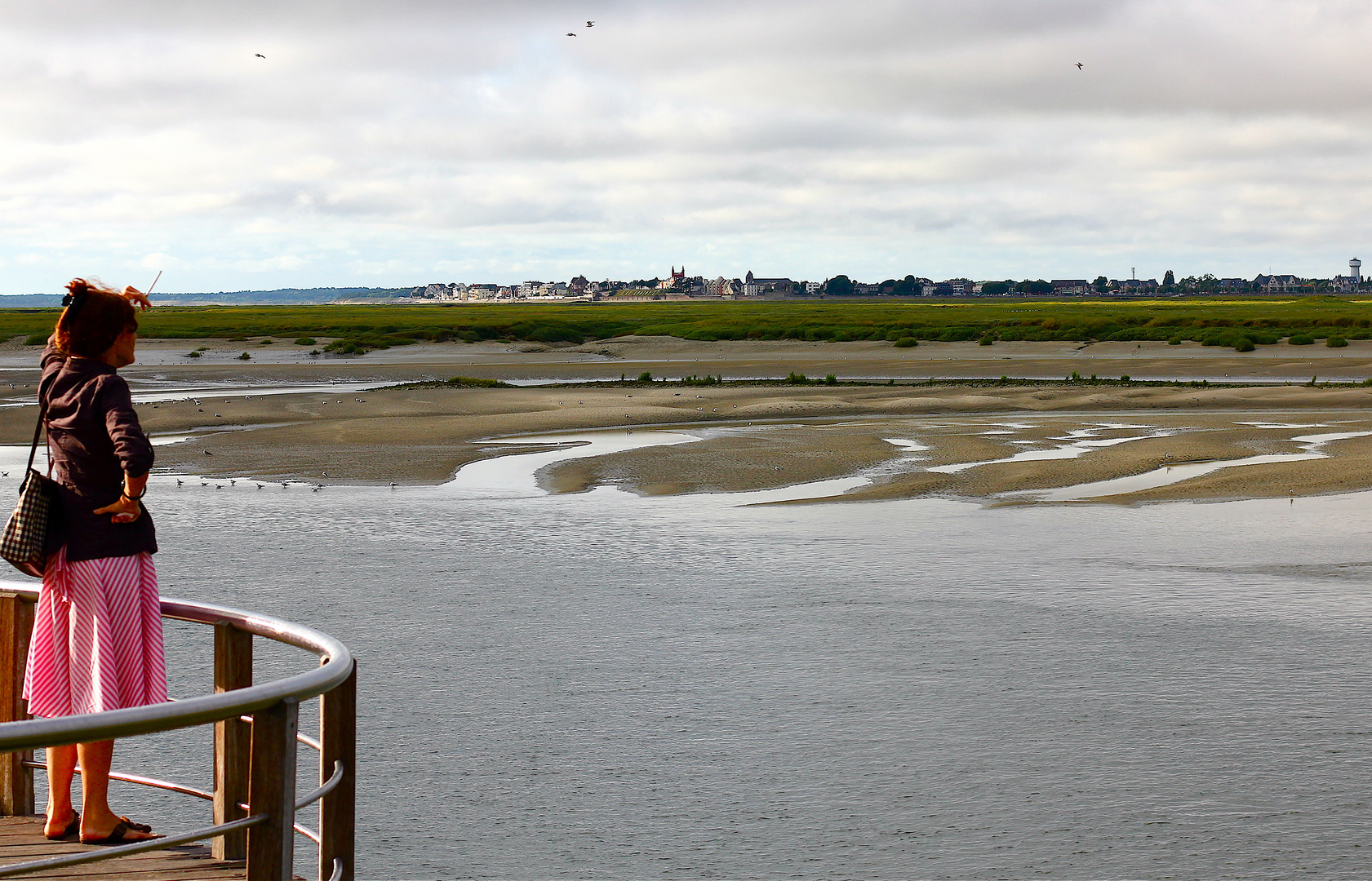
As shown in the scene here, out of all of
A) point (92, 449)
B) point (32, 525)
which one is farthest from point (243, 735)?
point (92, 449)

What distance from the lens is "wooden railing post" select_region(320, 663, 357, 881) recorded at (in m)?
3.92

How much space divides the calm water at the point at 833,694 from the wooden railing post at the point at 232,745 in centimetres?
157

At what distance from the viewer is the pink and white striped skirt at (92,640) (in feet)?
15.1

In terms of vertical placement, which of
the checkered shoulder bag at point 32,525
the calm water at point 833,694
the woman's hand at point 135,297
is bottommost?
the calm water at point 833,694

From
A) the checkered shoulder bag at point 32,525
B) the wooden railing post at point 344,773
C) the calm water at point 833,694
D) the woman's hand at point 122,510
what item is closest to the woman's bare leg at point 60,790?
the checkered shoulder bag at point 32,525

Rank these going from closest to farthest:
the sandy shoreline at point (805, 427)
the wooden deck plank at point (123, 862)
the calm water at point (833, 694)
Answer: the wooden deck plank at point (123, 862), the calm water at point (833, 694), the sandy shoreline at point (805, 427)

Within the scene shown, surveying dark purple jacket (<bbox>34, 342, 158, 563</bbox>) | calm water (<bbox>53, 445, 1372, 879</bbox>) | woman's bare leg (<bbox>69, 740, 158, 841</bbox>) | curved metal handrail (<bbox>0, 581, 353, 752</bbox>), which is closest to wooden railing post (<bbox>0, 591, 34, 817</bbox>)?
woman's bare leg (<bbox>69, 740, 158, 841</bbox>)

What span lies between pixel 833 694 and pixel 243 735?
4.75m

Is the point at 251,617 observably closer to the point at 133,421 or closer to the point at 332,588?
the point at 133,421

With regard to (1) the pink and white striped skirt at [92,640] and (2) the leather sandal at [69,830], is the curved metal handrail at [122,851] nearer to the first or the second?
(1) the pink and white striped skirt at [92,640]

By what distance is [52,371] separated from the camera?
473 centimetres

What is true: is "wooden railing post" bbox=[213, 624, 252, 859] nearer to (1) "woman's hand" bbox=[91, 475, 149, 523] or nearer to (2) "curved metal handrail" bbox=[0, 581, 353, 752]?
(2) "curved metal handrail" bbox=[0, 581, 353, 752]

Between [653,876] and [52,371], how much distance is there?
11.1 feet

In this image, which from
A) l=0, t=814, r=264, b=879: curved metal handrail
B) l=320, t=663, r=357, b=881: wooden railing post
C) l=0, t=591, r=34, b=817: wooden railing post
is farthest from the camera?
l=0, t=591, r=34, b=817: wooden railing post
